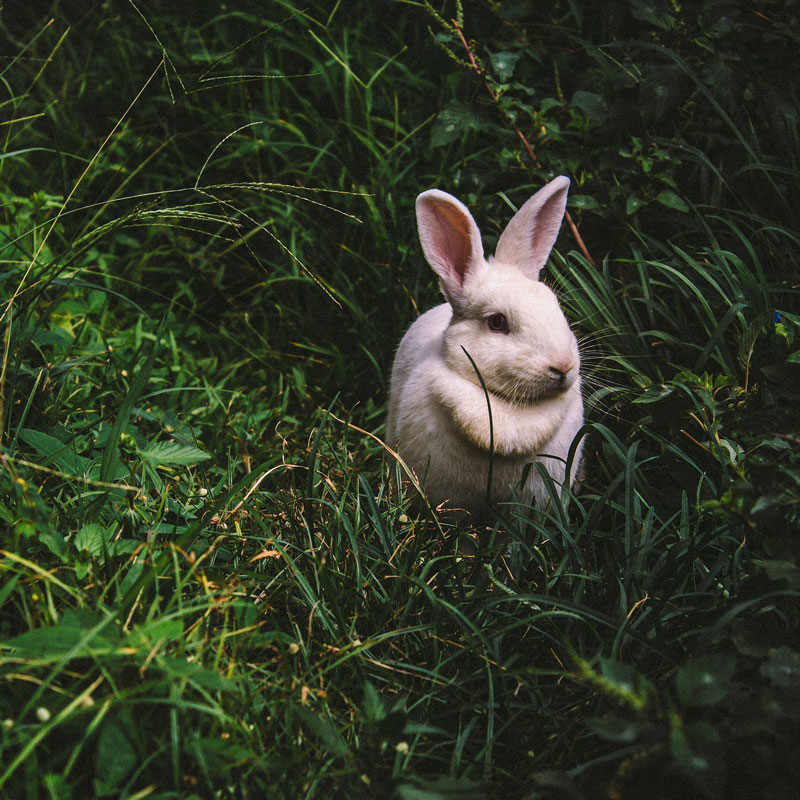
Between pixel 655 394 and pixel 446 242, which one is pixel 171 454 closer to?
pixel 446 242

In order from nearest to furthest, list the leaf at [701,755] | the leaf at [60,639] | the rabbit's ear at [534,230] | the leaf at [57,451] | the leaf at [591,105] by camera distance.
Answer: the leaf at [701,755]
the leaf at [60,639]
the leaf at [57,451]
the rabbit's ear at [534,230]
the leaf at [591,105]

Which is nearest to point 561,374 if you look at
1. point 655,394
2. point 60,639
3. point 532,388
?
point 532,388

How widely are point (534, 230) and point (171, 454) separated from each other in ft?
5.03

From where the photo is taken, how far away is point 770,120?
3322mm

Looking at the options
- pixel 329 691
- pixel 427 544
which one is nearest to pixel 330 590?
pixel 329 691

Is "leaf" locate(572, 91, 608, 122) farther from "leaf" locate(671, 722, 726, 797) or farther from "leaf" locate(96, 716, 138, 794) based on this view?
"leaf" locate(96, 716, 138, 794)

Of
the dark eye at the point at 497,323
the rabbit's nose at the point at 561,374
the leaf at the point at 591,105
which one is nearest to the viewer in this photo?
the rabbit's nose at the point at 561,374

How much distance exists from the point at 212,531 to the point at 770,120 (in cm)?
279

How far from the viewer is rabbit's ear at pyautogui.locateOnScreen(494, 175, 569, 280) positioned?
288cm

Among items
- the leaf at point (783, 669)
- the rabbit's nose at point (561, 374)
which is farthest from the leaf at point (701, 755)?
the rabbit's nose at point (561, 374)

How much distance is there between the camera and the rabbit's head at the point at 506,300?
8.80 ft

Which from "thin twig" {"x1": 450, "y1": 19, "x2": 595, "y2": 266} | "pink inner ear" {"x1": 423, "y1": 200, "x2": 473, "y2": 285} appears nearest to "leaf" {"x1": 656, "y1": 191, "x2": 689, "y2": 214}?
"thin twig" {"x1": 450, "y1": 19, "x2": 595, "y2": 266}

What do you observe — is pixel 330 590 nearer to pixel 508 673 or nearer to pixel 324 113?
pixel 508 673

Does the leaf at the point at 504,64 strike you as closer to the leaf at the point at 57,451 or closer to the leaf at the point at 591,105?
the leaf at the point at 591,105
